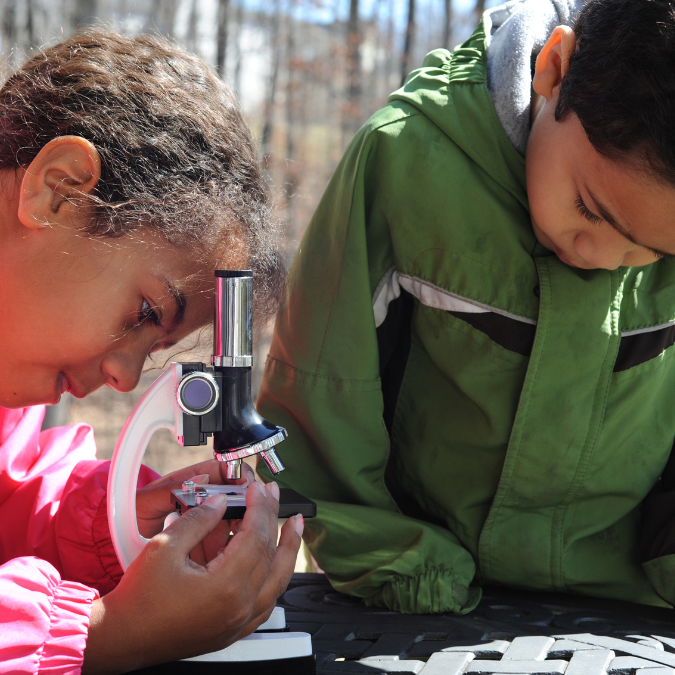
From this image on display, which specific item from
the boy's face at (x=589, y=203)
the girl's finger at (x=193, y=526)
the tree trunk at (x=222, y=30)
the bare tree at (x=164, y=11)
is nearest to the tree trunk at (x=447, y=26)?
the tree trunk at (x=222, y=30)

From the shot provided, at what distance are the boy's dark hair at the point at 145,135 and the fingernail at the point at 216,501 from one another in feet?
1.39

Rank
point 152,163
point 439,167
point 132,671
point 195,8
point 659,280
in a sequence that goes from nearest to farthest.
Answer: point 132,671
point 152,163
point 439,167
point 659,280
point 195,8

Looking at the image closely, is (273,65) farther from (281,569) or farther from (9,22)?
(281,569)

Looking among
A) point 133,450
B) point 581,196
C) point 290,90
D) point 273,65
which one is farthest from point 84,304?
point 290,90

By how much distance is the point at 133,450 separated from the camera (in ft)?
3.88

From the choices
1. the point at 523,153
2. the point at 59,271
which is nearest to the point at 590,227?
the point at 523,153

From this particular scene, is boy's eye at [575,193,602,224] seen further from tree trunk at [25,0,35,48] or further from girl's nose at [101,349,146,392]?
tree trunk at [25,0,35,48]

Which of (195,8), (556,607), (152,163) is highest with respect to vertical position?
(195,8)

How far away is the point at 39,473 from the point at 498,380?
970 millimetres

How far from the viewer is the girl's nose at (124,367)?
1320 millimetres

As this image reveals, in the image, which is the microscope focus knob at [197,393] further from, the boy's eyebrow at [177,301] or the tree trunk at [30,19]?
the tree trunk at [30,19]

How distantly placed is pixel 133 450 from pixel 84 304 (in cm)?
27

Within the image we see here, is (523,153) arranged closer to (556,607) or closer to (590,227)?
(590,227)

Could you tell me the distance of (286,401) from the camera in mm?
1532
